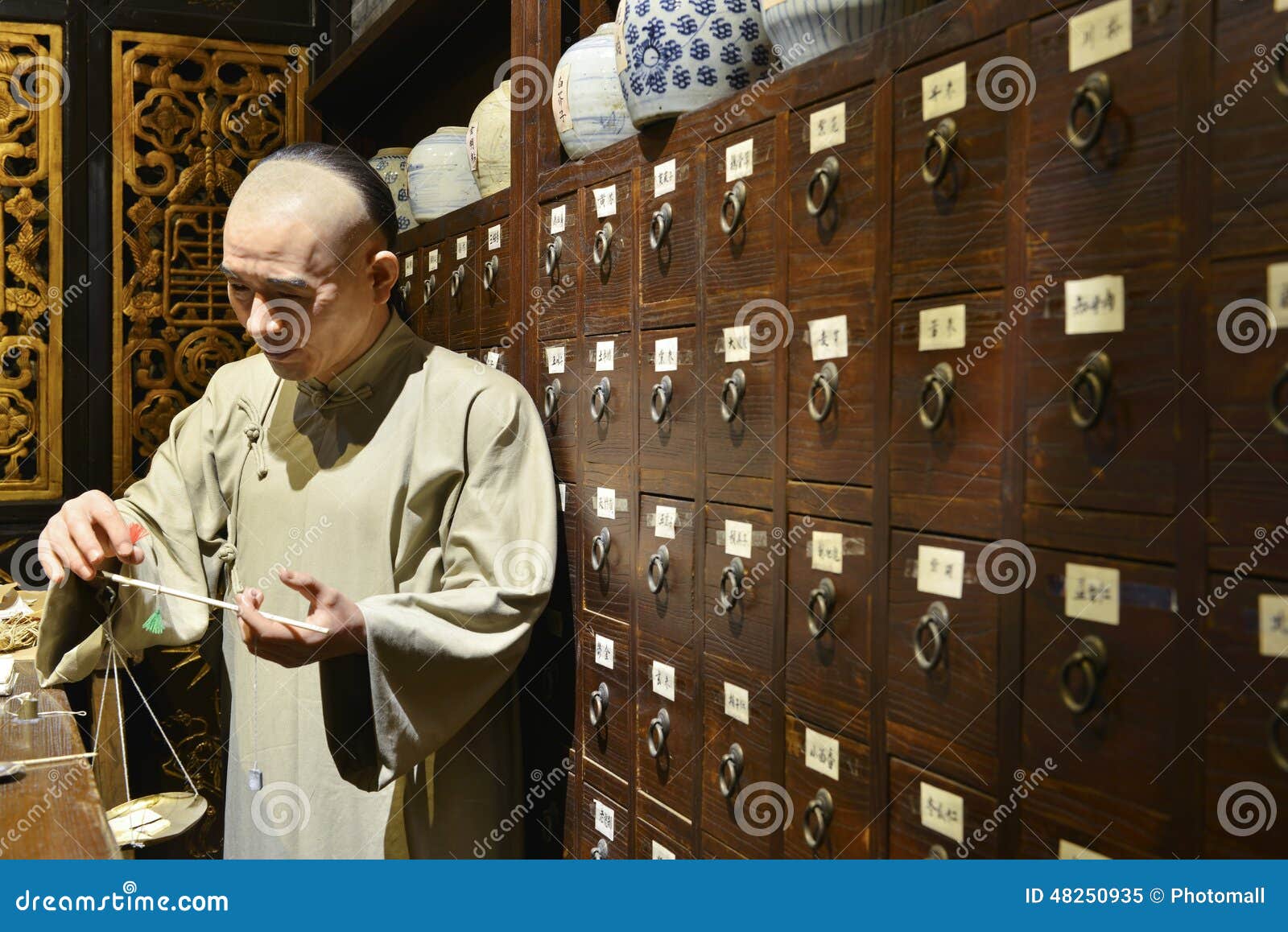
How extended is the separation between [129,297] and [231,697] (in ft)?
7.02

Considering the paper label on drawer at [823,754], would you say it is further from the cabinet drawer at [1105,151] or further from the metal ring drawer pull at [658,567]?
the cabinet drawer at [1105,151]

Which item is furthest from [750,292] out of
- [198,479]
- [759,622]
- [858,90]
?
[198,479]

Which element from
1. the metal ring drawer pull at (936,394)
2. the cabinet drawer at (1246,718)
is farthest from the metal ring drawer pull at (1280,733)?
the metal ring drawer pull at (936,394)

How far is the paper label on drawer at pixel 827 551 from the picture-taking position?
1.46 metres

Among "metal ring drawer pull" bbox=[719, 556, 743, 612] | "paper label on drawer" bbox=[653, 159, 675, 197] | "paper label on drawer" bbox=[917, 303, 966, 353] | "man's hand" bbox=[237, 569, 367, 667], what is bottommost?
"man's hand" bbox=[237, 569, 367, 667]

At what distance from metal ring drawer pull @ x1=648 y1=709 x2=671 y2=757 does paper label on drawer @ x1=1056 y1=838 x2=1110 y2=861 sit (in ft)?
2.69

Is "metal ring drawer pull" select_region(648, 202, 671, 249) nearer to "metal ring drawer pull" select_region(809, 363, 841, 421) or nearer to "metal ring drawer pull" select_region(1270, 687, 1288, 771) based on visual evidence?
"metal ring drawer pull" select_region(809, 363, 841, 421)

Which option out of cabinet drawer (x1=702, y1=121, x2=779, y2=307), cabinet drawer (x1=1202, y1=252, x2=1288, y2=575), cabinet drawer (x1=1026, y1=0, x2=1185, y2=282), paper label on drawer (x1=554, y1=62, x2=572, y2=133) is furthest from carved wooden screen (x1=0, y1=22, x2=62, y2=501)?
cabinet drawer (x1=1202, y1=252, x2=1288, y2=575)

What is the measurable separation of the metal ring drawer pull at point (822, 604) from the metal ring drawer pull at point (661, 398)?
470mm

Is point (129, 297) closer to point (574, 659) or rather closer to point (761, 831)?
point (574, 659)

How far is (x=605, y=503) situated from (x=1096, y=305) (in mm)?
1116

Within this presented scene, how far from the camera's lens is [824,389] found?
1472mm

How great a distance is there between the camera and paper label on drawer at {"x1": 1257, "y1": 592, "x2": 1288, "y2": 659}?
0.94 metres

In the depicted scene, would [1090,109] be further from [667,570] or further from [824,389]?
[667,570]
